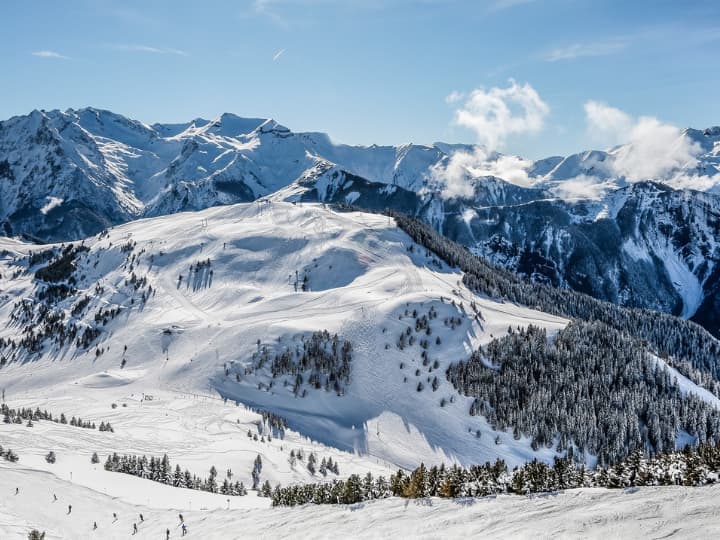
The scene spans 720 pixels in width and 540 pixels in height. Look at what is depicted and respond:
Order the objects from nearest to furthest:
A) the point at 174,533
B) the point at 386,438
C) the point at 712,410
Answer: the point at 174,533
the point at 386,438
the point at 712,410

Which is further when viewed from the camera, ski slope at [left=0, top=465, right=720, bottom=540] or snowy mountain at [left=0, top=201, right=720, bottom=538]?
snowy mountain at [left=0, top=201, right=720, bottom=538]

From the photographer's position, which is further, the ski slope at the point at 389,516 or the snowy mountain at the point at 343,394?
the snowy mountain at the point at 343,394

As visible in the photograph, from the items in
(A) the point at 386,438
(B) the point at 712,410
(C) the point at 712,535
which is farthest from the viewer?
(B) the point at 712,410

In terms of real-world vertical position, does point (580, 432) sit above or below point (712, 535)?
below

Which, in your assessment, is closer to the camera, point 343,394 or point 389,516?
point 389,516

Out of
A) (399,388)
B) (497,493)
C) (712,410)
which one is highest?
(497,493)

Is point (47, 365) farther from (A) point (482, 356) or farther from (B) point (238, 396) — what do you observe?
(A) point (482, 356)

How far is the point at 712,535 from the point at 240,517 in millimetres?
44833

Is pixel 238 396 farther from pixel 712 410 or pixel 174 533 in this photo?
pixel 712 410

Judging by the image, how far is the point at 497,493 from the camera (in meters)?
49.2

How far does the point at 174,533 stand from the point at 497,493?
3425 cm

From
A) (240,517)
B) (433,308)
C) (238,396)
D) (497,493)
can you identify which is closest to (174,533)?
(240,517)

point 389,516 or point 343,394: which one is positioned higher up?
point 389,516

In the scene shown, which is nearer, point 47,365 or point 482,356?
point 482,356
